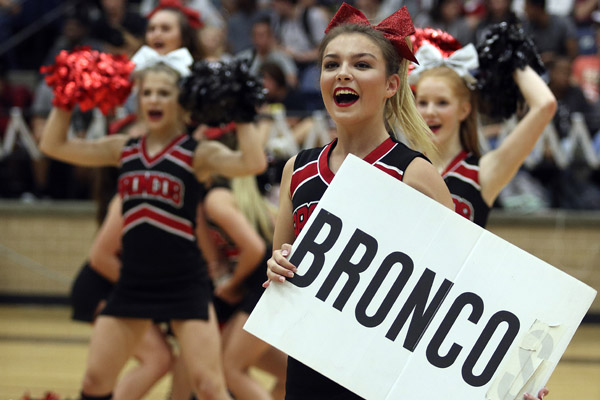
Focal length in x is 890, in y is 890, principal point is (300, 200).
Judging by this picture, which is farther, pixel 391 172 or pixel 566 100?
pixel 566 100

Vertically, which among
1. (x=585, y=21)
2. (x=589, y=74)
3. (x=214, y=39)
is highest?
(x=585, y=21)

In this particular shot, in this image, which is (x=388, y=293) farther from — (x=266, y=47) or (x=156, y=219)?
(x=266, y=47)

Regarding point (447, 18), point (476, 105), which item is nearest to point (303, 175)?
point (476, 105)

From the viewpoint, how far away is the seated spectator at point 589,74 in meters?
7.84

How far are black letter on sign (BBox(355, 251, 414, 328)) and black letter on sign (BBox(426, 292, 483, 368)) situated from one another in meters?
0.13

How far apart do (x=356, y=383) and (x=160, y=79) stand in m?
2.14

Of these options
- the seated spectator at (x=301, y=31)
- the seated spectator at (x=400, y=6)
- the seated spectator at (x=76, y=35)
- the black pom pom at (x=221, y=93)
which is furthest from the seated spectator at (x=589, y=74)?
the black pom pom at (x=221, y=93)

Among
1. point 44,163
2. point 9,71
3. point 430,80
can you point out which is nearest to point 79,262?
point 44,163

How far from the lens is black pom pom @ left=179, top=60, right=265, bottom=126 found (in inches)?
145

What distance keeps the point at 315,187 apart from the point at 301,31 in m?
6.60

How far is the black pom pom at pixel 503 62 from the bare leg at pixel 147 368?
1.90m

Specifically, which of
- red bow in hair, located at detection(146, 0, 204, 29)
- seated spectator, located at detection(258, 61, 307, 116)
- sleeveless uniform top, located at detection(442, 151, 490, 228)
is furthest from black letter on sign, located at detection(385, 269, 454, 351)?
seated spectator, located at detection(258, 61, 307, 116)

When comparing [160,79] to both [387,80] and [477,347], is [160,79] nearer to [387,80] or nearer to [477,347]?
[387,80]

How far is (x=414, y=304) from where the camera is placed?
6.96 ft
